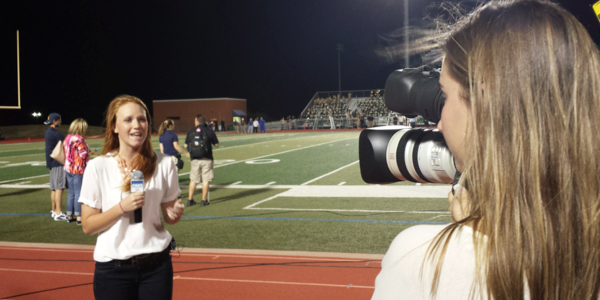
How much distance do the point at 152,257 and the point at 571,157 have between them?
2305 millimetres

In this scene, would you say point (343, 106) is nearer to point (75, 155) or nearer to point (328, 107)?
point (328, 107)

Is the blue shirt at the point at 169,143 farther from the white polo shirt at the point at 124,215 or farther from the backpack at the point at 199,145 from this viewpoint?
the white polo shirt at the point at 124,215

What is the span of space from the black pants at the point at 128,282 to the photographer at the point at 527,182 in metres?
2.13

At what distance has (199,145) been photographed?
9.09 m

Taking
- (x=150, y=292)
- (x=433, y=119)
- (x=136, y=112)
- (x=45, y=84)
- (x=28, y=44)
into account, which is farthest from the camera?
(x=45, y=84)

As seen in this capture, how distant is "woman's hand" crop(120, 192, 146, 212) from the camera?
8.16 ft

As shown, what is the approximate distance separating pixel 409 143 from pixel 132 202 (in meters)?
1.56

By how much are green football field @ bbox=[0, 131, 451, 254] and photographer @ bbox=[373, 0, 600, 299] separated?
3747mm

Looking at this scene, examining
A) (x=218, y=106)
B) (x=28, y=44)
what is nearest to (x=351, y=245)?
(x=28, y=44)

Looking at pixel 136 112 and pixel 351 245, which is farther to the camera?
pixel 351 245

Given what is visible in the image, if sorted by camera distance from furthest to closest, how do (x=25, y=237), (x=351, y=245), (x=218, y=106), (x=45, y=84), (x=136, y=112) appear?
(x=218, y=106) < (x=45, y=84) < (x=25, y=237) < (x=351, y=245) < (x=136, y=112)

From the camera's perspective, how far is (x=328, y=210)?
8.36m

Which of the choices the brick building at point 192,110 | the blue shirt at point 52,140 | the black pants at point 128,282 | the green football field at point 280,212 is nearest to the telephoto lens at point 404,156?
the black pants at point 128,282

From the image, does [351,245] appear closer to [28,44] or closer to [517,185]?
[517,185]
